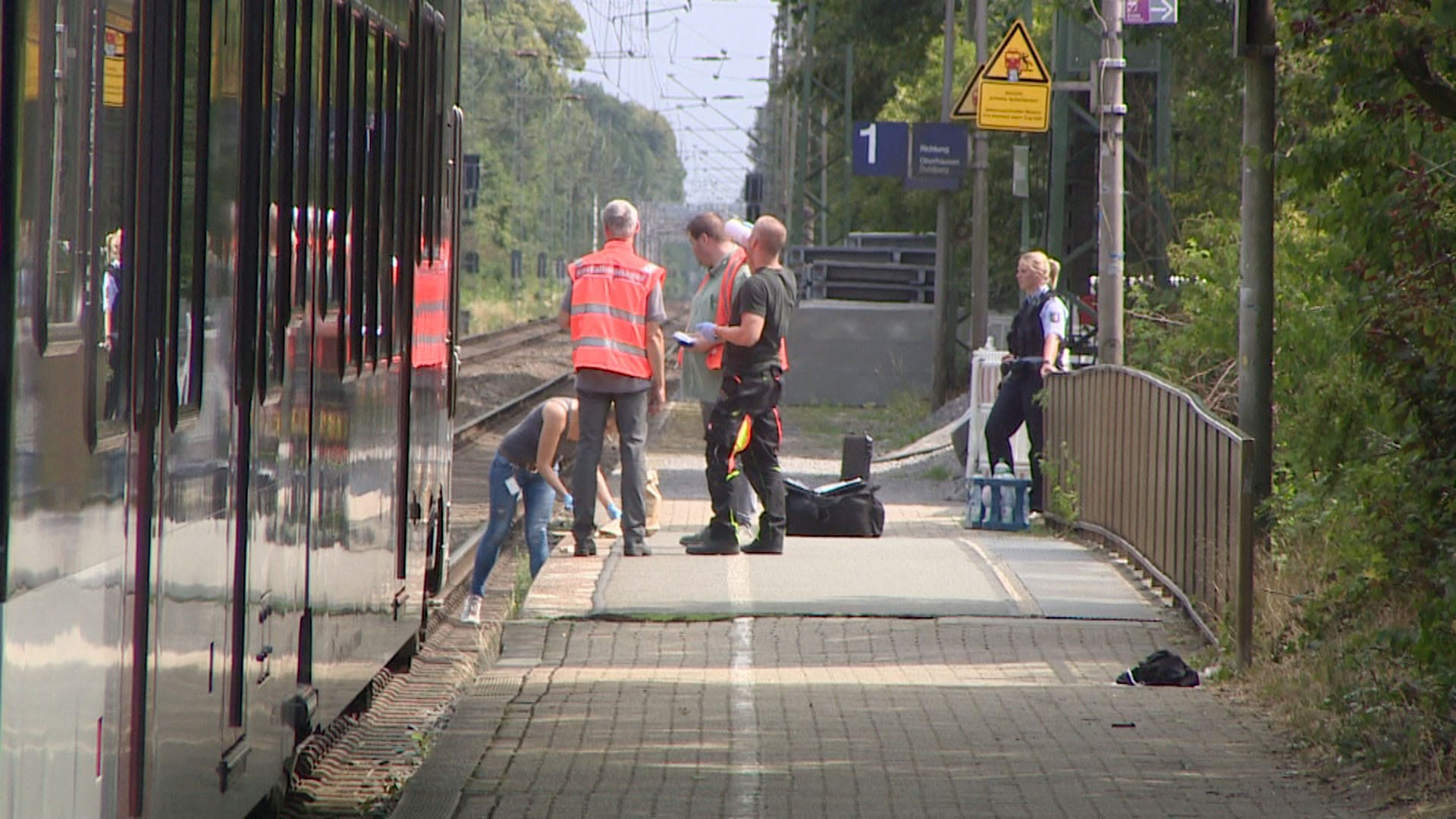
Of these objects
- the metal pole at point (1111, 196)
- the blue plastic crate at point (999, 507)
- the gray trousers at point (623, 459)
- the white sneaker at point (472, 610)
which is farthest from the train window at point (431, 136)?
the metal pole at point (1111, 196)

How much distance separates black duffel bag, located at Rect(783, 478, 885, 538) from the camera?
1313cm

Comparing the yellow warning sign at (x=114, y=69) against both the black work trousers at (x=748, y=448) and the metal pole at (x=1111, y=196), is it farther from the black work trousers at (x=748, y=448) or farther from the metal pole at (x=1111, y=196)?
the metal pole at (x=1111, y=196)

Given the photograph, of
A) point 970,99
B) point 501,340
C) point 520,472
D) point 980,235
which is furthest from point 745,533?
point 501,340

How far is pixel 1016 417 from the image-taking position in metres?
14.7

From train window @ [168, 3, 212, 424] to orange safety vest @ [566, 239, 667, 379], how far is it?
21.9 feet

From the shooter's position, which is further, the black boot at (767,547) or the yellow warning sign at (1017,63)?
the yellow warning sign at (1017,63)

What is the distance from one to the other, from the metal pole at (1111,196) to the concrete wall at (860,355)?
15571mm

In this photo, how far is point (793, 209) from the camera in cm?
5312

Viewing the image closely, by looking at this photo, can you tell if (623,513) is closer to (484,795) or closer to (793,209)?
(484,795)

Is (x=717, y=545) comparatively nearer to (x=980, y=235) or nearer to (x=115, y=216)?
(x=115, y=216)

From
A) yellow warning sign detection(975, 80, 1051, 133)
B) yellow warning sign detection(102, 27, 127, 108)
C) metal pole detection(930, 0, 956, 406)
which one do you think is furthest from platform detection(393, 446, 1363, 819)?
metal pole detection(930, 0, 956, 406)

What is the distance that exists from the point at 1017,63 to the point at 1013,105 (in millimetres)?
363

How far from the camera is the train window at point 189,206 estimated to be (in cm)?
416

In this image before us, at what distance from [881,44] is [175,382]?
101 feet
